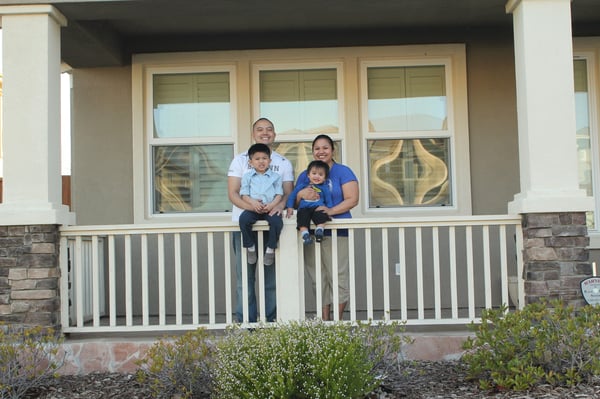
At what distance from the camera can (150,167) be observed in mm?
6938

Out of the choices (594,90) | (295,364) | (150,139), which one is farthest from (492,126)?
(295,364)

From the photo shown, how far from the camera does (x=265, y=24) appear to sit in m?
6.53

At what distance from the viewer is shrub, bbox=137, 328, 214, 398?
4.52m

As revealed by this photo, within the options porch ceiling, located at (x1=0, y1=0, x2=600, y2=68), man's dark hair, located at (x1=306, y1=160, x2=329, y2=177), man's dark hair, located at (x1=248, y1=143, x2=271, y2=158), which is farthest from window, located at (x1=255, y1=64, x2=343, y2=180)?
man's dark hair, located at (x1=248, y1=143, x2=271, y2=158)

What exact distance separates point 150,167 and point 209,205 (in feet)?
2.30

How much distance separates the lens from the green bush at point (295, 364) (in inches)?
155

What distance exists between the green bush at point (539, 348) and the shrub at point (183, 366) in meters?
1.74

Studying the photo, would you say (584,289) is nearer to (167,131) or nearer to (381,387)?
(381,387)

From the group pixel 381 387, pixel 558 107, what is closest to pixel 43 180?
pixel 381 387

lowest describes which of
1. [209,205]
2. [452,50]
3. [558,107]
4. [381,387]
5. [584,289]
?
[381,387]

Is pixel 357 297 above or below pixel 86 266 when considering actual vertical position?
below

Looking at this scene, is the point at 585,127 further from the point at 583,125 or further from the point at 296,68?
the point at 296,68

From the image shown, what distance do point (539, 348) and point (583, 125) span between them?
10.8 ft

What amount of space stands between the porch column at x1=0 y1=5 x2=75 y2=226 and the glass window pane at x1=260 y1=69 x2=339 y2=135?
2262 mm
